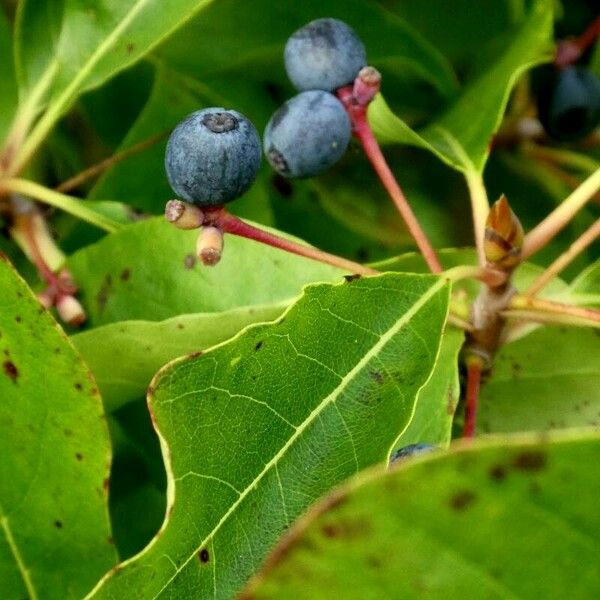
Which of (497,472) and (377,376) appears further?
(377,376)

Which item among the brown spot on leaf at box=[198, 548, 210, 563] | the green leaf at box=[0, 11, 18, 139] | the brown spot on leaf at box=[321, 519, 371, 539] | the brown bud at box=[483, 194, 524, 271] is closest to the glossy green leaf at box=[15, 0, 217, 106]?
the green leaf at box=[0, 11, 18, 139]

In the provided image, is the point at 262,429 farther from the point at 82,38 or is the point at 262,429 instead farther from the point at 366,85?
the point at 82,38

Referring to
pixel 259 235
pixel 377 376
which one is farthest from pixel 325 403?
pixel 259 235

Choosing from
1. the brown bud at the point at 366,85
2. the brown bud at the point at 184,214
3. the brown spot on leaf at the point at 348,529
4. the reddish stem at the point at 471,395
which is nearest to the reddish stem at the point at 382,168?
the brown bud at the point at 366,85

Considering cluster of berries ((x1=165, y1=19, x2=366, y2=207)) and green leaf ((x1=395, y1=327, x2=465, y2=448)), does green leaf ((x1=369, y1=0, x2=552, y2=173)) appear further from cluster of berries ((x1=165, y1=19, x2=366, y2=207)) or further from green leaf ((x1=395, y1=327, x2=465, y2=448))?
green leaf ((x1=395, y1=327, x2=465, y2=448))

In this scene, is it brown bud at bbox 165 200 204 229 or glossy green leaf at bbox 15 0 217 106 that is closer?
brown bud at bbox 165 200 204 229

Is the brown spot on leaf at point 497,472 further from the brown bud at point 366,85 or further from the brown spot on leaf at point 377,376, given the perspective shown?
the brown bud at point 366,85

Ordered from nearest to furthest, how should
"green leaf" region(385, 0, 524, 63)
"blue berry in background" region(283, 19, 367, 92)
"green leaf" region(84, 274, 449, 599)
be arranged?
"green leaf" region(84, 274, 449, 599)
"blue berry in background" region(283, 19, 367, 92)
"green leaf" region(385, 0, 524, 63)
